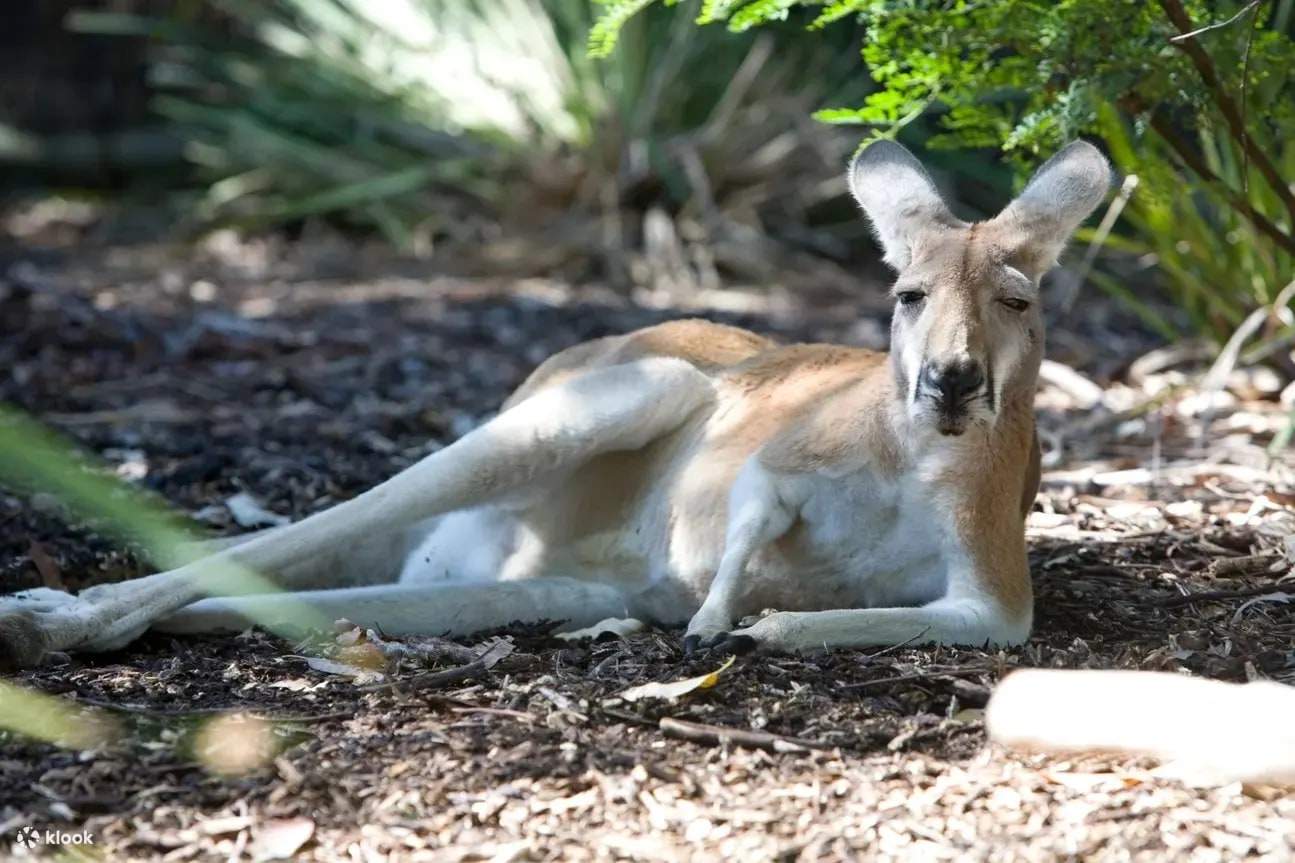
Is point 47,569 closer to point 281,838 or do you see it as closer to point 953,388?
point 281,838

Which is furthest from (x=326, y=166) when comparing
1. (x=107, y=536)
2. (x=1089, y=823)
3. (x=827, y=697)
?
(x=1089, y=823)

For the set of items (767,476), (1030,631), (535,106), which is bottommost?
(1030,631)

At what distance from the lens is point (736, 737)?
8.95 ft

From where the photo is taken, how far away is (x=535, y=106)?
895 cm

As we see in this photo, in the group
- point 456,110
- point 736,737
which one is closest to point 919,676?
point 736,737

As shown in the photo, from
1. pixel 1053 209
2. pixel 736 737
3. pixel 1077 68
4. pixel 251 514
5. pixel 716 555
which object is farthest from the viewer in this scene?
pixel 251 514

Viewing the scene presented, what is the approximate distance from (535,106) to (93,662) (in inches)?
239

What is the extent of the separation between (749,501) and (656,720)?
0.80m

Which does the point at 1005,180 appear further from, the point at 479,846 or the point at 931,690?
the point at 479,846

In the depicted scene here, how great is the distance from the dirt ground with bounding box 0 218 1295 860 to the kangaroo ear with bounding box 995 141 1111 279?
2.60ft

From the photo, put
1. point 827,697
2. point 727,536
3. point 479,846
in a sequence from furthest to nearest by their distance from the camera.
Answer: point 727,536, point 827,697, point 479,846

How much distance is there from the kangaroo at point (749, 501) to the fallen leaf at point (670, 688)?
195 mm

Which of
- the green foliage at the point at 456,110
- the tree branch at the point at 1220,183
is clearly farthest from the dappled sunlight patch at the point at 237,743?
the green foliage at the point at 456,110

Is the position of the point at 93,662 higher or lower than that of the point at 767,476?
lower
